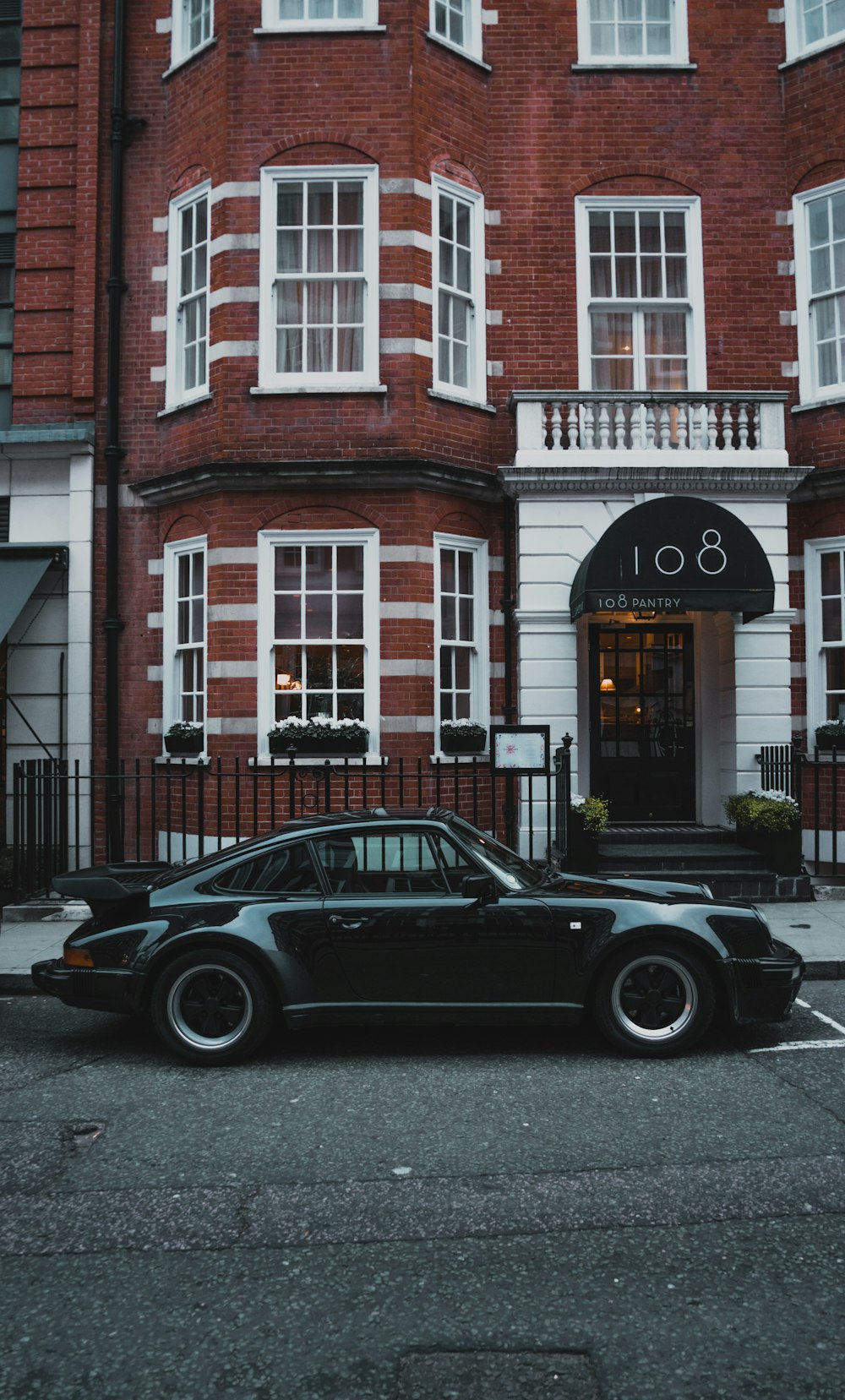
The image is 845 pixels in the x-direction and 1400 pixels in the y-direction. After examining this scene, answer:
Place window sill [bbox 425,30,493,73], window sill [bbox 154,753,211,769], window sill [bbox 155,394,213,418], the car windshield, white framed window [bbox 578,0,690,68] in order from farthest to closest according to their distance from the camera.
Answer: white framed window [bbox 578,0,690,68] < window sill [bbox 425,30,493,73] < window sill [bbox 155,394,213,418] < window sill [bbox 154,753,211,769] < the car windshield

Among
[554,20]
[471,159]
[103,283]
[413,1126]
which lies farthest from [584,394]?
[413,1126]

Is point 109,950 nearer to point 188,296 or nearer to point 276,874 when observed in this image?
point 276,874

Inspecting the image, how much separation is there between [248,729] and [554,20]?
31.5 ft

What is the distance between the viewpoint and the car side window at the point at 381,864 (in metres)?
6.02

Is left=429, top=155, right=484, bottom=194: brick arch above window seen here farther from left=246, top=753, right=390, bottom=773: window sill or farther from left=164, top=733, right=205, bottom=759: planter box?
left=164, top=733, right=205, bottom=759: planter box

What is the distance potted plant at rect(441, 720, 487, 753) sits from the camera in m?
11.7

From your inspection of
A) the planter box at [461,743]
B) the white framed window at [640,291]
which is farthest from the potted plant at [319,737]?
the white framed window at [640,291]

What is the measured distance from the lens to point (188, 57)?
1249 centimetres

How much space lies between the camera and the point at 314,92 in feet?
39.3

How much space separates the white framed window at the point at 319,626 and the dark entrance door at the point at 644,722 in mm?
2911

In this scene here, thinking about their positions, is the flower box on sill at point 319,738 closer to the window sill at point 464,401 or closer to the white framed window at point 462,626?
the white framed window at point 462,626

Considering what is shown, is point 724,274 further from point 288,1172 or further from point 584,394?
point 288,1172

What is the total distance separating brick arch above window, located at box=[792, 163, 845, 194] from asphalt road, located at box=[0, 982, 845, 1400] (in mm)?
10744

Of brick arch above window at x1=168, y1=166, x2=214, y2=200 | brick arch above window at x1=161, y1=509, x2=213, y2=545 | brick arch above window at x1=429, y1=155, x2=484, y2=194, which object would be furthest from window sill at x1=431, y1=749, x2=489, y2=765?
brick arch above window at x1=168, y1=166, x2=214, y2=200
